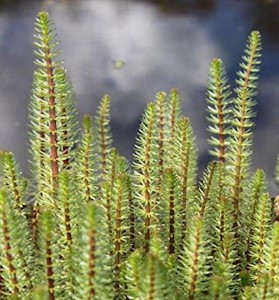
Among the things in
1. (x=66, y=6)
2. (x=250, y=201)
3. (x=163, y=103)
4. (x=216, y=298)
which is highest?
(x=66, y=6)

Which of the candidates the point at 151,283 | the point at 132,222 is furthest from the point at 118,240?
the point at 151,283

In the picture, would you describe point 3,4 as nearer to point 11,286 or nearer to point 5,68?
point 5,68

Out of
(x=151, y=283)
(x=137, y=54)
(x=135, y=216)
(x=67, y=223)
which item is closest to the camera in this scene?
(x=151, y=283)

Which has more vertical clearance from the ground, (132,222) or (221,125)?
(221,125)

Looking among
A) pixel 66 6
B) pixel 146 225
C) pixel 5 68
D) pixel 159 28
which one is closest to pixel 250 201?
pixel 146 225

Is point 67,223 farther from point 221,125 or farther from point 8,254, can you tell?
point 221,125
